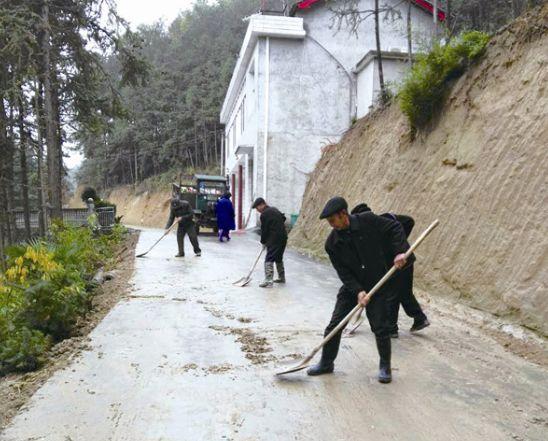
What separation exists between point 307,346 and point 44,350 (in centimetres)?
292

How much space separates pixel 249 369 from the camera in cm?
495

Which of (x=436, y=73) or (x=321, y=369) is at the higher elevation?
(x=436, y=73)

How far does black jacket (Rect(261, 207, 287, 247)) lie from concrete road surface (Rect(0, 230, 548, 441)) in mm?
2300

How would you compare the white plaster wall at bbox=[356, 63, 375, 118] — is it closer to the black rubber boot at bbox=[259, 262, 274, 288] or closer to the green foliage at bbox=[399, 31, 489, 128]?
the green foliage at bbox=[399, 31, 489, 128]

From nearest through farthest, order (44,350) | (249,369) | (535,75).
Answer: (249,369), (44,350), (535,75)

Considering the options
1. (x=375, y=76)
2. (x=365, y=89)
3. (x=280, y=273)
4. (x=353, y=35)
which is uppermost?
(x=353, y=35)

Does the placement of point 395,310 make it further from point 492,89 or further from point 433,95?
point 433,95

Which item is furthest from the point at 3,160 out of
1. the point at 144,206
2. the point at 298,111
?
the point at 144,206

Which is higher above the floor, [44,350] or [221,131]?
[221,131]

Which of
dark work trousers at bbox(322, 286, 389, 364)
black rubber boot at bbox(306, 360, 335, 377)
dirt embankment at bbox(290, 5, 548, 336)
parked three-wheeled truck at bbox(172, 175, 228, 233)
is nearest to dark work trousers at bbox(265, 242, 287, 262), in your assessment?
dirt embankment at bbox(290, 5, 548, 336)

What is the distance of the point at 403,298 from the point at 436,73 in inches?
228

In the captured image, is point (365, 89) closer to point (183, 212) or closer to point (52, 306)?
point (183, 212)

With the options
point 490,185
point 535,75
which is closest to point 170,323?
point 490,185

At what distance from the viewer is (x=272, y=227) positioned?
9656 millimetres
